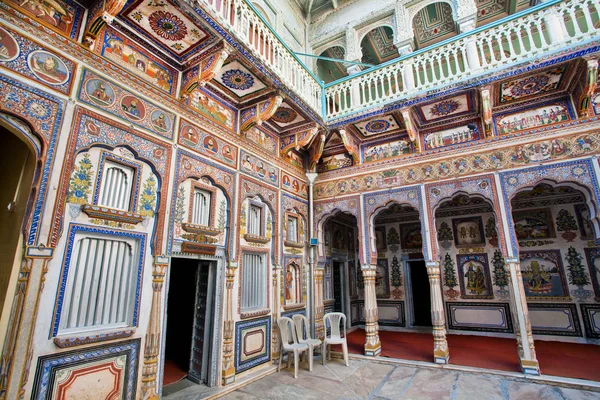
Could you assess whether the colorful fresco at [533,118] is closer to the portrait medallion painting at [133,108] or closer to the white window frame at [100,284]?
the portrait medallion painting at [133,108]

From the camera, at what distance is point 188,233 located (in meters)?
5.12

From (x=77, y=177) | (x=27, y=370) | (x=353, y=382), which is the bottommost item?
(x=353, y=382)

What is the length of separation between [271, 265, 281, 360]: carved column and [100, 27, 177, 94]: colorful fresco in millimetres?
4184

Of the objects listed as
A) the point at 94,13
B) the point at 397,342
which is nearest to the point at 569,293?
the point at 397,342

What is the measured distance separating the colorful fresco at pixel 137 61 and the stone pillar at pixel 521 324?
281 inches

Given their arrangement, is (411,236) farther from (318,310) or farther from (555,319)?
(318,310)

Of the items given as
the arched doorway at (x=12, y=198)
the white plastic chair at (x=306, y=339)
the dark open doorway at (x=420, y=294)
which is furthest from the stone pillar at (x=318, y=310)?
the arched doorway at (x=12, y=198)

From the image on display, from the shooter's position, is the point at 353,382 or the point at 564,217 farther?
the point at 564,217

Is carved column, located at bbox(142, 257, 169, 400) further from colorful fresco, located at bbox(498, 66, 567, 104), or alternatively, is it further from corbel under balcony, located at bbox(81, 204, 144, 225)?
colorful fresco, located at bbox(498, 66, 567, 104)

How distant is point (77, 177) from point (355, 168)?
241 inches

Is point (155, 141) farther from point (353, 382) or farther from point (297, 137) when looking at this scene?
point (353, 382)

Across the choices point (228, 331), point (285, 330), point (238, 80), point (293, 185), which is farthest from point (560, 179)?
point (228, 331)

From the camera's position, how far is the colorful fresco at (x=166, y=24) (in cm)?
423

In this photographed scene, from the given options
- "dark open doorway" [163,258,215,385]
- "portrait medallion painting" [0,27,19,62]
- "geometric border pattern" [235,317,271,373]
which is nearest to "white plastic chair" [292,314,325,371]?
"geometric border pattern" [235,317,271,373]
